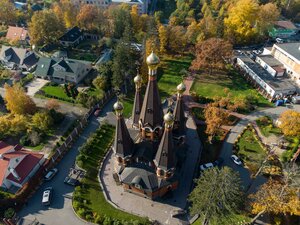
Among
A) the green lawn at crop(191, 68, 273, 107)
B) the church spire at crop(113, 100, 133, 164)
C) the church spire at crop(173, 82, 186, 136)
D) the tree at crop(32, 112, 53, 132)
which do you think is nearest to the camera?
the church spire at crop(113, 100, 133, 164)

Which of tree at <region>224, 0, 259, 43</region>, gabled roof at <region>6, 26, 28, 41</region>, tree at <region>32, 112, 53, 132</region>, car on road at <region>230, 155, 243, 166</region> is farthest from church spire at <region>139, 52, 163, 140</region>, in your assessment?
gabled roof at <region>6, 26, 28, 41</region>

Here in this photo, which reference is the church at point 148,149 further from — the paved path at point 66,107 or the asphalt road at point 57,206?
the paved path at point 66,107

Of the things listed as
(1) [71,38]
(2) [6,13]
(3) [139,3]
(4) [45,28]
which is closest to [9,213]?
(4) [45,28]

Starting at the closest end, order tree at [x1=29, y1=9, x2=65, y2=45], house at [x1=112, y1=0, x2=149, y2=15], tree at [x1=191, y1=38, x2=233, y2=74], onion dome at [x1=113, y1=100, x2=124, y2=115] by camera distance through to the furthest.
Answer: onion dome at [x1=113, y1=100, x2=124, y2=115]
tree at [x1=191, y1=38, x2=233, y2=74]
tree at [x1=29, y1=9, x2=65, y2=45]
house at [x1=112, y1=0, x2=149, y2=15]

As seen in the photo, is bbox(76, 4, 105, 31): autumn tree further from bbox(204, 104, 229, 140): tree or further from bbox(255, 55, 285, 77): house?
bbox(204, 104, 229, 140): tree

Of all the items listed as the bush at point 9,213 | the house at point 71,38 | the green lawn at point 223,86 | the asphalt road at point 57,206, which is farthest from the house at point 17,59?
the green lawn at point 223,86

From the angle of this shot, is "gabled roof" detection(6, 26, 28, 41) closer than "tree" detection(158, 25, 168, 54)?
No
